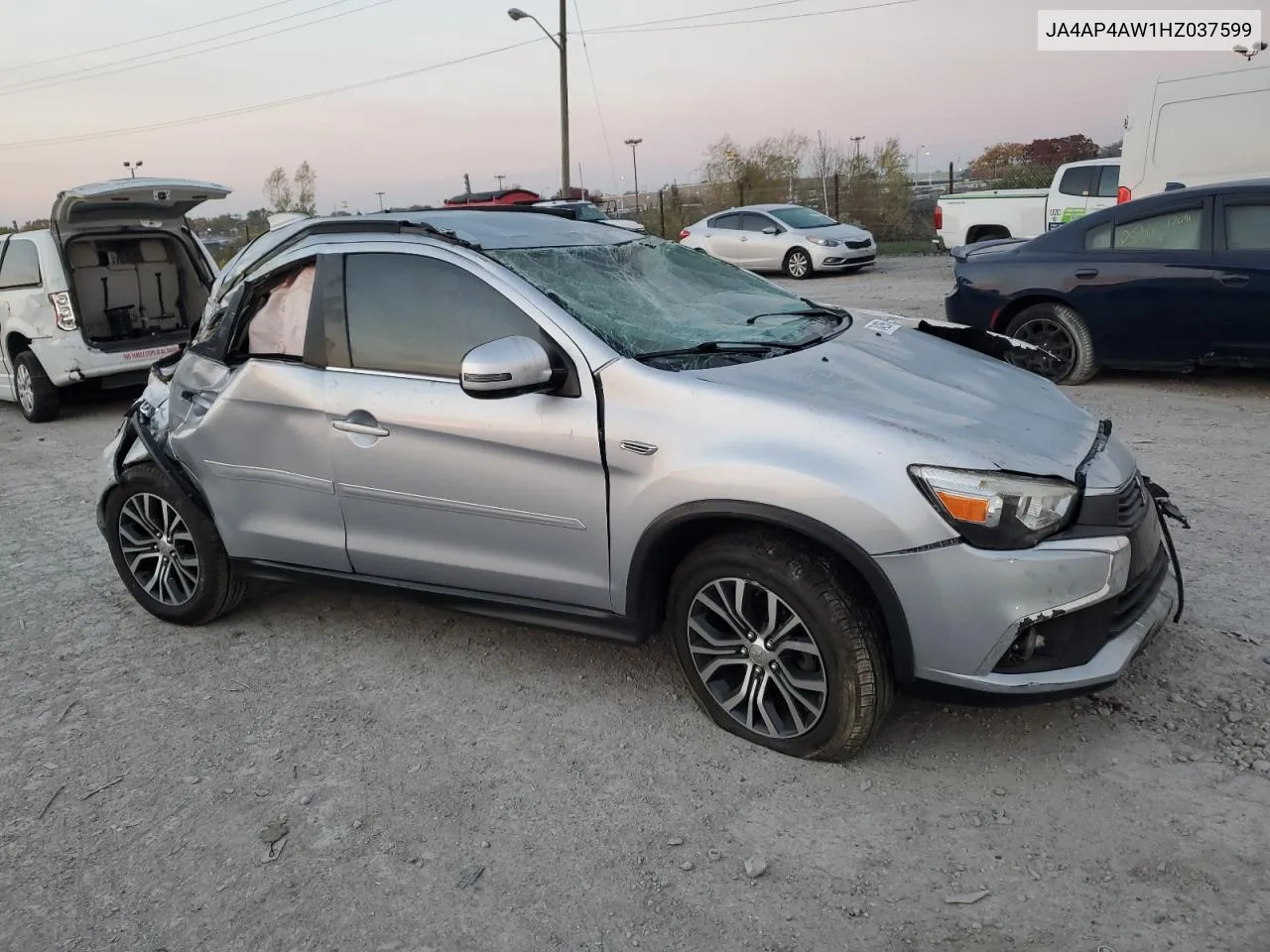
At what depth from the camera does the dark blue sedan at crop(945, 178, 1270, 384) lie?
687cm

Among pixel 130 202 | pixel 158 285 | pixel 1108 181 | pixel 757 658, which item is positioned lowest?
pixel 757 658

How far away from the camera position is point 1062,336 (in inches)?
305

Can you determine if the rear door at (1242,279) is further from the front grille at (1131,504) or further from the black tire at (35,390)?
the black tire at (35,390)

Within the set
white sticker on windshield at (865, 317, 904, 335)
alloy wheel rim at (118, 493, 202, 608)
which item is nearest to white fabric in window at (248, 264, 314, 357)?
alloy wheel rim at (118, 493, 202, 608)

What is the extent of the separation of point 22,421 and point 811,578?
9525 millimetres

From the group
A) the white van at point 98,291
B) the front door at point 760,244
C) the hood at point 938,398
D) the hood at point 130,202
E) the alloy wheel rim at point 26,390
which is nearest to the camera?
the hood at point 938,398

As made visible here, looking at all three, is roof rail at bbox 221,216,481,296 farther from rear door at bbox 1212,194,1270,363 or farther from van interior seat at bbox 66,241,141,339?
van interior seat at bbox 66,241,141,339

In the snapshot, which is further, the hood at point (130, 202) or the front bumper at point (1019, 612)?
the hood at point (130, 202)

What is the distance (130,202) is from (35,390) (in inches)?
82.5

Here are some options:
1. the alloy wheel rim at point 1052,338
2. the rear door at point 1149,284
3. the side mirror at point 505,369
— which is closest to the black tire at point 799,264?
the alloy wheel rim at point 1052,338

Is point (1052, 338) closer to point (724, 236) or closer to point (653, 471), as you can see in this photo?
point (653, 471)

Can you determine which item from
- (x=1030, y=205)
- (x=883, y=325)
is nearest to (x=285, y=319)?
(x=883, y=325)

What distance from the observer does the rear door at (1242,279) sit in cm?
675

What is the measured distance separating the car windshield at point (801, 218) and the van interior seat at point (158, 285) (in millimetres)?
11681
